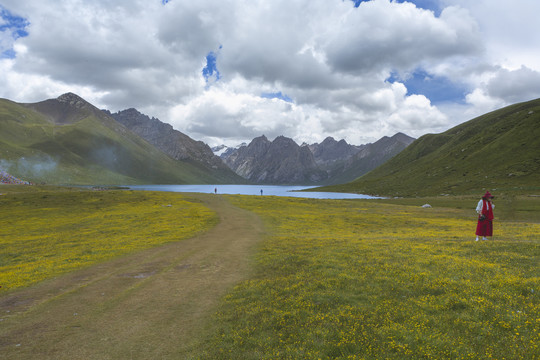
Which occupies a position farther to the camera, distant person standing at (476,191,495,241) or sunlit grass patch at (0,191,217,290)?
distant person standing at (476,191,495,241)

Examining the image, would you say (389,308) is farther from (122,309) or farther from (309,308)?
(122,309)

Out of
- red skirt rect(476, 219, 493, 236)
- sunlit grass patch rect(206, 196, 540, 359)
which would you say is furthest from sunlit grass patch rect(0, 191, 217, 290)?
red skirt rect(476, 219, 493, 236)

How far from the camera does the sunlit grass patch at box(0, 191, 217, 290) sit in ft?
77.6

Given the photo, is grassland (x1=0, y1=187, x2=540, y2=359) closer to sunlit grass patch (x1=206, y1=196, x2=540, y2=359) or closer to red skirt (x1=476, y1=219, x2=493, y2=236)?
sunlit grass patch (x1=206, y1=196, x2=540, y2=359)

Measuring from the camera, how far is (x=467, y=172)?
190000mm

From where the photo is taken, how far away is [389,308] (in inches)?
515

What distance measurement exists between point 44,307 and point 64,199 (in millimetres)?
82954

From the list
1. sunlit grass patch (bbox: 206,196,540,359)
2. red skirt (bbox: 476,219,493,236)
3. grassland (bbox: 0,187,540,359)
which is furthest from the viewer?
red skirt (bbox: 476,219,493,236)

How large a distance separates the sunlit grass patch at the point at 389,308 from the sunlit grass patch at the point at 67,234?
17219 mm

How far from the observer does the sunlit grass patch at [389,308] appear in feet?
33.0

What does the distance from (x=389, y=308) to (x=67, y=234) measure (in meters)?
45.0

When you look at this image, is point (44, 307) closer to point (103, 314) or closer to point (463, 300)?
point (103, 314)

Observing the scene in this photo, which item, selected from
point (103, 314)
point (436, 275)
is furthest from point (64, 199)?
point (436, 275)

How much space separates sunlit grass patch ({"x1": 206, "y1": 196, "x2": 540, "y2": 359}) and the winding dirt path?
6.08 ft
